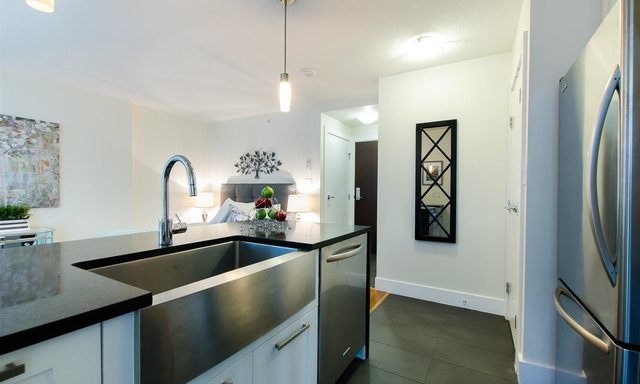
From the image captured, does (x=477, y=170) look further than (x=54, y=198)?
No

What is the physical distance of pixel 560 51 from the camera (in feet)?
4.93

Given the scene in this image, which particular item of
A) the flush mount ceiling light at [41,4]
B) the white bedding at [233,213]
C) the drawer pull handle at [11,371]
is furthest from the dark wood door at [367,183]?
the drawer pull handle at [11,371]

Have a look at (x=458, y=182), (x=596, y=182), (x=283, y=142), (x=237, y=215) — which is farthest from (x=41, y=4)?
(x=283, y=142)

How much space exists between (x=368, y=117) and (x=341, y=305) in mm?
3610

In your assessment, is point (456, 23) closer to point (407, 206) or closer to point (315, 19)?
point (315, 19)

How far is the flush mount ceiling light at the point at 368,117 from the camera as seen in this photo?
4.28 m

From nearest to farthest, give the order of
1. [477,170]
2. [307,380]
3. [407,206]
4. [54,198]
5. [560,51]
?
[307,380] < [560,51] < [477,170] < [407,206] < [54,198]

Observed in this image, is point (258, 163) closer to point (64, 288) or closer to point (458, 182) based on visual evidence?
point (458, 182)

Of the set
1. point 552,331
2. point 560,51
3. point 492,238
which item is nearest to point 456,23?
point 560,51

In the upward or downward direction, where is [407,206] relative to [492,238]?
upward

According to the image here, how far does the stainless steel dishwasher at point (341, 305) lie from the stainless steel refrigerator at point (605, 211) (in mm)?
955

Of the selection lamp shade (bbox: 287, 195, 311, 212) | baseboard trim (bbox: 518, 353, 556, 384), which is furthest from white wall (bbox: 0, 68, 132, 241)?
baseboard trim (bbox: 518, 353, 556, 384)

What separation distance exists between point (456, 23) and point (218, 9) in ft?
5.79

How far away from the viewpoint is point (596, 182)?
37.6 inches
